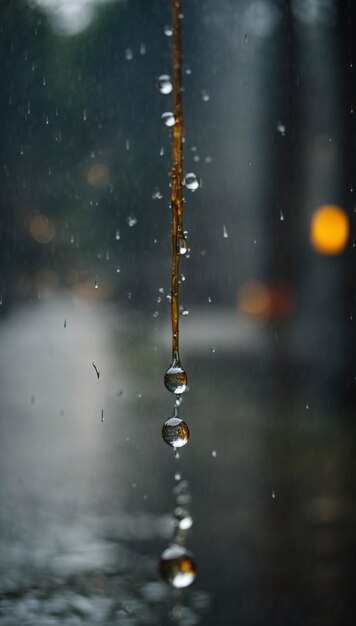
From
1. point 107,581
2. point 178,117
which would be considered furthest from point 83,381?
point 178,117

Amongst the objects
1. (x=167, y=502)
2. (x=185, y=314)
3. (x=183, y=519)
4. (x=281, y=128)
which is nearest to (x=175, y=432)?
(x=185, y=314)

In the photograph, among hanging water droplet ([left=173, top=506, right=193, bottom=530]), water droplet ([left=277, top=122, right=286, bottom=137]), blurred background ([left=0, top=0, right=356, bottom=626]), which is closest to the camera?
blurred background ([left=0, top=0, right=356, bottom=626])

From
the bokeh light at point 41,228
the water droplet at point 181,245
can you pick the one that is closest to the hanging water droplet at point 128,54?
the bokeh light at point 41,228

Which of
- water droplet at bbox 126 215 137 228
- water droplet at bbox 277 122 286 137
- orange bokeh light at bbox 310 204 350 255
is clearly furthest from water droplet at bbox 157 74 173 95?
water droplet at bbox 126 215 137 228

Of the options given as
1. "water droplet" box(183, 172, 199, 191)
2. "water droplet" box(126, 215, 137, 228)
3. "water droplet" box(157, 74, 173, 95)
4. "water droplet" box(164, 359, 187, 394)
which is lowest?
"water droplet" box(164, 359, 187, 394)

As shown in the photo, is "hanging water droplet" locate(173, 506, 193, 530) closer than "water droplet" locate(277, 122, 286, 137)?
Yes

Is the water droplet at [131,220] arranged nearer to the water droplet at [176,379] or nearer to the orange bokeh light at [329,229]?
the orange bokeh light at [329,229]

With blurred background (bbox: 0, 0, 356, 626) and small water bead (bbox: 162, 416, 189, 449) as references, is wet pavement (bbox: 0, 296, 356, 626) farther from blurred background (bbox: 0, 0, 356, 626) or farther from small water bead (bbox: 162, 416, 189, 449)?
small water bead (bbox: 162, 416, 189, 449)
